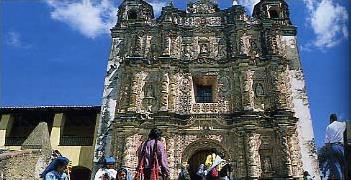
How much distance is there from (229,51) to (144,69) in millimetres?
4265

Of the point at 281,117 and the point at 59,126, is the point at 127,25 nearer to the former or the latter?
the point at 59,126

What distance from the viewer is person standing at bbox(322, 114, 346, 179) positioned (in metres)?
6.83

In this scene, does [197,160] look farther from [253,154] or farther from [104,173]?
[104,173]

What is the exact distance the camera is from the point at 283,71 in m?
19.5

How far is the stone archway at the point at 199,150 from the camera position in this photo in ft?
58.0

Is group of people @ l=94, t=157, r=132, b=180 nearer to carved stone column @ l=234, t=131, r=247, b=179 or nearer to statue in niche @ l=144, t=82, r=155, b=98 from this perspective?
carved stone column @ l=234, t=131, r=247, b=179

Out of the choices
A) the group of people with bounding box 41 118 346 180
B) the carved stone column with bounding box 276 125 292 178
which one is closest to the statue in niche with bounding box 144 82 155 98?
the carved stone column with bounding box 276 125 292 178

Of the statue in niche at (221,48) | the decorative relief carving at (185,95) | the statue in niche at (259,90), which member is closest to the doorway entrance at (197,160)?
the decorative relief carving at (185,95)

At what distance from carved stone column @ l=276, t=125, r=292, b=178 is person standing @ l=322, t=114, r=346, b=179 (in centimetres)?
958

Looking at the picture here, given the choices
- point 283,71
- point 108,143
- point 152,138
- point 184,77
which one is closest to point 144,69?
point 184,77

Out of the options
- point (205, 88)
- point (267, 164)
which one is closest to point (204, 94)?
point (205, 88)

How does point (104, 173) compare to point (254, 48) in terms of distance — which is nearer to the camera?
point (104, 173)

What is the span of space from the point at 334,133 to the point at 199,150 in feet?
36.1

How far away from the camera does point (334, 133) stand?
726 cm
